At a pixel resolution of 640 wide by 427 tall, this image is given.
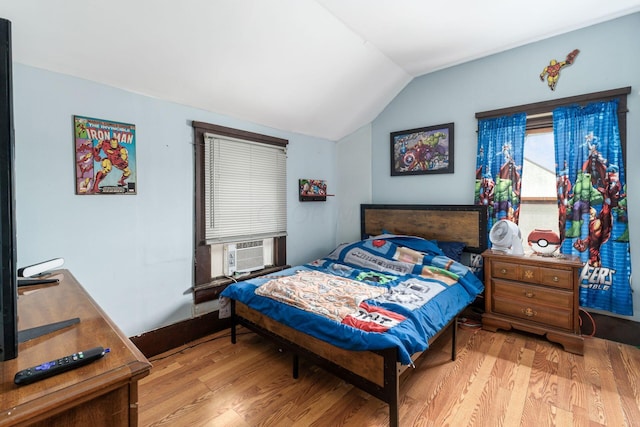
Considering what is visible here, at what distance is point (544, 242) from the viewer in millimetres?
2564

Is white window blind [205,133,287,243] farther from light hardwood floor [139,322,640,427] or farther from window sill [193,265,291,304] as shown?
light hardwood floor [139,322,640,427]

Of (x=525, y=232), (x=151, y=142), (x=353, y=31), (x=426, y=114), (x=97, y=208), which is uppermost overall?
Answer: (x=353, y=31)

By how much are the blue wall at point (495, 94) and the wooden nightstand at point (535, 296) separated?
589 mm

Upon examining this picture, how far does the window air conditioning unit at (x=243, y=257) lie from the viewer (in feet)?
9.51

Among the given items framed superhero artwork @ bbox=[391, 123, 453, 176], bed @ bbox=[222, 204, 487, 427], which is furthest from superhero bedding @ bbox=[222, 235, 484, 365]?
framed superhero artwork @ bbox=[391, 123, 453, 176]

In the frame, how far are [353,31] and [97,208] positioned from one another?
248 centimetres

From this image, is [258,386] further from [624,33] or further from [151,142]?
[624,33]

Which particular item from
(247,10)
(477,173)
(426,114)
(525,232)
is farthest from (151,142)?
(525,232)

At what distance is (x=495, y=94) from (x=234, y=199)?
2.86 meters

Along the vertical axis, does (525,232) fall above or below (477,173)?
below

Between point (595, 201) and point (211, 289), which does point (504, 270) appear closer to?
point (595, 201)

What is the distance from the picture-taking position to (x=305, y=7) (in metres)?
2.14

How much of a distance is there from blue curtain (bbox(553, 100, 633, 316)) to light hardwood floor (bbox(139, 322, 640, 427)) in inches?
19.9

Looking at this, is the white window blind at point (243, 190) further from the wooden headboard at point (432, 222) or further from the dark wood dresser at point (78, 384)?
the dark wood dresser at point (78, 384)
